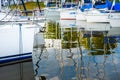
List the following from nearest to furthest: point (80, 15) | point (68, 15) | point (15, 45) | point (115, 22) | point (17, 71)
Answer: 1. point (17, 71)
2. point (15, 45)
3. point (115, 22)
4. point (80, 15)
5. point (68, 15)

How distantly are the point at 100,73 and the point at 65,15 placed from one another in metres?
24.8

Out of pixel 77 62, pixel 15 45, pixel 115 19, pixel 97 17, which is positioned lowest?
pixel 97 17

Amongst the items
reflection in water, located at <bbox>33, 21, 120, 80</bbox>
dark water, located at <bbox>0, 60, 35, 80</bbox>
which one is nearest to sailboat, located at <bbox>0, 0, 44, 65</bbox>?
dark water, located at <bbox>0, 60, 35, 80</bbox>

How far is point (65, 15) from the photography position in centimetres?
3400

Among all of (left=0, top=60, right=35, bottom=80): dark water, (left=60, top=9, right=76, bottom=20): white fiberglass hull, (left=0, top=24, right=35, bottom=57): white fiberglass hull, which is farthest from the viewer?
(left=60, top=9, right=76, bottom=20): white fiberglass hull

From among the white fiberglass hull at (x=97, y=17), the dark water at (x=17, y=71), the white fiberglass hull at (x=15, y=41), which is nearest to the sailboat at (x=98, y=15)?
the white fiberglass hull at (x=97, y=17)

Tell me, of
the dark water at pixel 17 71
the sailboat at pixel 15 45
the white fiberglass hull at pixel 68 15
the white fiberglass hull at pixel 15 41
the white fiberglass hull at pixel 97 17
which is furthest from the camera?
the white fiberglass hull at pixel 68 15

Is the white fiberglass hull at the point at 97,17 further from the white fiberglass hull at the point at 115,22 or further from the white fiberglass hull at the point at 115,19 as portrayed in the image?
the white fiberglass hull at the point at 115,22

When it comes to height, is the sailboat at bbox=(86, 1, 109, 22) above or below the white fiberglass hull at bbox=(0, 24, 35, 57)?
below

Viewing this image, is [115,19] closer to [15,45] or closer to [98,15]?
[98,15]

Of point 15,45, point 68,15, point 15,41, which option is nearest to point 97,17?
point 68,15

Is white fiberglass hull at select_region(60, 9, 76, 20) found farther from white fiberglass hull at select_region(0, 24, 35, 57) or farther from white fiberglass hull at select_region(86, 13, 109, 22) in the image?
white fiberglass hull at select_region(0, 24, 35, 57)

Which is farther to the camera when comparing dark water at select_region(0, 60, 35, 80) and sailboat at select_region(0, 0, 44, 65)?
sailboat at select_region(0, 0, 44, 65)

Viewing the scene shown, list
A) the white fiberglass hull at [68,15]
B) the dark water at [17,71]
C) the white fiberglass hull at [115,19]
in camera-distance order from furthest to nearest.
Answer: the white fiberglass hull at [68,15], the white fiberglass hull at [115,19], the dark water at [17,71]
